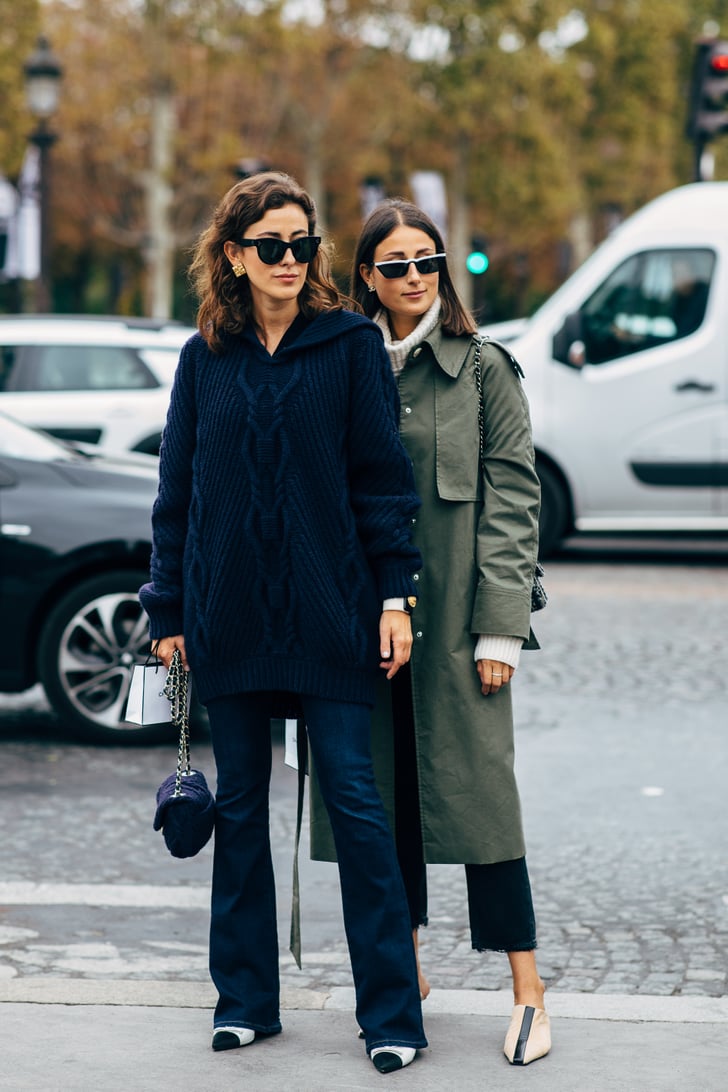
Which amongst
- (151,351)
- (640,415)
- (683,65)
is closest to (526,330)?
(640,415)

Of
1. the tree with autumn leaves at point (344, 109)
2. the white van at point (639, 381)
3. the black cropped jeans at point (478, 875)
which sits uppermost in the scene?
the tree with autumn leaves at point (344, 109)

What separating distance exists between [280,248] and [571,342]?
28.6ft

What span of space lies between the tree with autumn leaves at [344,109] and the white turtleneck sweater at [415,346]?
32.9 meters

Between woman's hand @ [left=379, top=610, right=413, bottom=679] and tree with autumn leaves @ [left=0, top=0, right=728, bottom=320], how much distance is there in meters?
33.3

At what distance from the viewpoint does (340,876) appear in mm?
3754

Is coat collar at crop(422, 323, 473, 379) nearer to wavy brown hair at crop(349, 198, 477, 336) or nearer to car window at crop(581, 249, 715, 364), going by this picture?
wavy brown hair at crop(349, 198, 477, 336)

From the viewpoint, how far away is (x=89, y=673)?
6965 millimetres

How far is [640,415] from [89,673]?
619cm

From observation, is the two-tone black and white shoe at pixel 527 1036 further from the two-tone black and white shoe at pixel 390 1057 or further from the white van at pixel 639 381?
the white van at pixel 639 381

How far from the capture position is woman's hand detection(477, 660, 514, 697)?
379 cm

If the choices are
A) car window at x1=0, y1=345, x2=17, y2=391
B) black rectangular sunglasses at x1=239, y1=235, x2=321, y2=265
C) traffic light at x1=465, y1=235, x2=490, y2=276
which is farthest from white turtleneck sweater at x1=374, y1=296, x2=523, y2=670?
traffic light at x1=465, y1=235, x2=490, y2=276

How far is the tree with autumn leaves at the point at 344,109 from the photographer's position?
1570 inches

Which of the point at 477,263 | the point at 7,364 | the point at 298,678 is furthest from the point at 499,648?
the point at 477,263

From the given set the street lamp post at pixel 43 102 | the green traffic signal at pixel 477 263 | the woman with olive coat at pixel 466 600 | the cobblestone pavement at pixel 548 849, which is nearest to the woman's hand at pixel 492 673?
the woman with olive coat at pixel 466 600
